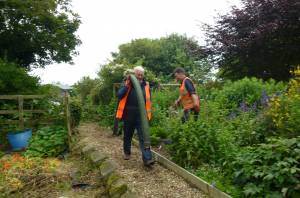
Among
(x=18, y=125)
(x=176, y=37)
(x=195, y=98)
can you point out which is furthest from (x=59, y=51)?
(x=195, y=98)

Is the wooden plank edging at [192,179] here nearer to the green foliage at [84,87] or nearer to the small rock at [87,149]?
the small rock at [87,149]

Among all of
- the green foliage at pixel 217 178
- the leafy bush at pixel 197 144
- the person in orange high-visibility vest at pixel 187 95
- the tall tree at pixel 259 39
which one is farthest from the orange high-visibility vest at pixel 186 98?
the tall tree at pixel 259 39

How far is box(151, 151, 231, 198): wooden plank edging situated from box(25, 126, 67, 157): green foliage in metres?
3.02

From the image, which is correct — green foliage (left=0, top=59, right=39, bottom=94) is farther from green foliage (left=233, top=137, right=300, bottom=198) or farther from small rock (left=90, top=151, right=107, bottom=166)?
green foliage (left=233, top=137, right=300, bottom=198)

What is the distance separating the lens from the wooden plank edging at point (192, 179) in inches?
191

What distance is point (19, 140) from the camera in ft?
30.9

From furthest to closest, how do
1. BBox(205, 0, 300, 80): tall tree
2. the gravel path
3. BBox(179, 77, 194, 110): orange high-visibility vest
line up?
BBox(205, 0, 300, 80): tall tree, BBox(179, 77, 194, 110): orange high-visibility vest, the gravel path

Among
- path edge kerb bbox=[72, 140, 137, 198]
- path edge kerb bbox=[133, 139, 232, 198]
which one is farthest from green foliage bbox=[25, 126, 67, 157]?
path edge kerb bbox=[133, 139, 232, 198]

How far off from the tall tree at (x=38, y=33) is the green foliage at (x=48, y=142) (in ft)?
Answer: 27.5

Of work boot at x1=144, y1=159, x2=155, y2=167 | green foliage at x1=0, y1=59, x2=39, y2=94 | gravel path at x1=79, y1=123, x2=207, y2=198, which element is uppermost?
green foliage at x1=0, y1=59, x2=39, y2=94

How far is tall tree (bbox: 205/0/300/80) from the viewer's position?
14.2 meters

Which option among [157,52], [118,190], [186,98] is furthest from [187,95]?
[157,52]

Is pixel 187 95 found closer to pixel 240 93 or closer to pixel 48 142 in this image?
pixel 240 93

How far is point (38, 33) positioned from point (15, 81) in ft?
38.3
